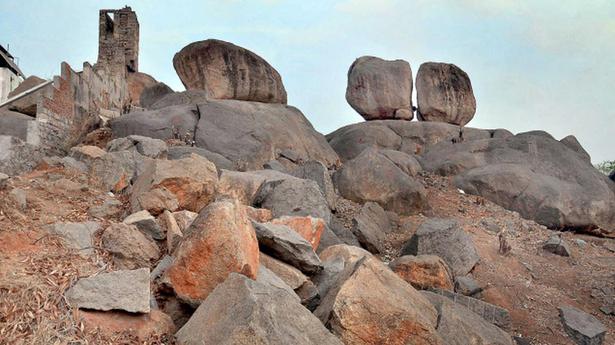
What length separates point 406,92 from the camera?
22703 millimetres

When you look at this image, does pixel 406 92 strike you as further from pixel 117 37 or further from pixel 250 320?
pixel 250 320

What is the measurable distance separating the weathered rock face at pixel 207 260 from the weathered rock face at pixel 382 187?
814cm

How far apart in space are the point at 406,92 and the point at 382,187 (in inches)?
482

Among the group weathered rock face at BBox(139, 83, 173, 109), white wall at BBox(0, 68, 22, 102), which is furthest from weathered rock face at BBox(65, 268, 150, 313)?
white wall at BBox(0, 68, 22, 102)

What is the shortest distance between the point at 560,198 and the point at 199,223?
13302mm

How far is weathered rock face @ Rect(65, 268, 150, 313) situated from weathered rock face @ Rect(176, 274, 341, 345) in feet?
1.53

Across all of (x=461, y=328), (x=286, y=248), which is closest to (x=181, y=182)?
(x=286, y=248)

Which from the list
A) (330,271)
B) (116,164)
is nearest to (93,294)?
(330,271)

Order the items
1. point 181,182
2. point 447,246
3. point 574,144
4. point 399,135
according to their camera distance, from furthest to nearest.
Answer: point 399,135
point 574,144
point 447,246
point 181,182

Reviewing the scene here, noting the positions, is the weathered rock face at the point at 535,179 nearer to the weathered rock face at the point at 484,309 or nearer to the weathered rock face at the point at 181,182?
the weathered rock face at the point at 484,309

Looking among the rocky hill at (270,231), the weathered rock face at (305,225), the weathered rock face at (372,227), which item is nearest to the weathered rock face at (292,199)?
the rocky hill at (270,231)

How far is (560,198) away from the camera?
45.4 feet

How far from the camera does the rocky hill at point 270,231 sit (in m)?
3.33

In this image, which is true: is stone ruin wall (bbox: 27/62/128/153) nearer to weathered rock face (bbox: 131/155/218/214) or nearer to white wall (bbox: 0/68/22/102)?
weathered rock face (bbox: 131/155/218/214)
